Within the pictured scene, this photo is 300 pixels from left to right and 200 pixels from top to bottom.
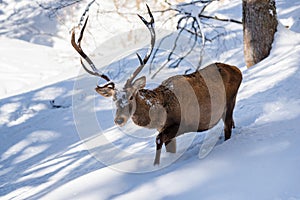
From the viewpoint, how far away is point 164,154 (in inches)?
178

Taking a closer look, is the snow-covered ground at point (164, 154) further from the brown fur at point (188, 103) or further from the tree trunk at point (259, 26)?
the brown fur at point (188, 103)

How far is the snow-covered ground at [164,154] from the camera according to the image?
343cm

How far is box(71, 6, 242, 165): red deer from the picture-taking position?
429cm

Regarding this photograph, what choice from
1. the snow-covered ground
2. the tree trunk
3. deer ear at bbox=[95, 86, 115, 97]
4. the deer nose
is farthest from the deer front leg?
the tree trunk

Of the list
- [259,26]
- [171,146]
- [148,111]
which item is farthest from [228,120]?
[259,26]

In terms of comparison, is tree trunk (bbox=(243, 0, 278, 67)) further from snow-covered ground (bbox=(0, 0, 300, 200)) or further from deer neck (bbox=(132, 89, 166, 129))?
deer neck (bbox=(132, 89, 166, 129))

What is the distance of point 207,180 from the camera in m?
3.49

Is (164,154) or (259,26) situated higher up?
(259,26)

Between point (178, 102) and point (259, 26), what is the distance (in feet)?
10.6

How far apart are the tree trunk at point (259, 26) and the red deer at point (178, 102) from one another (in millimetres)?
2641

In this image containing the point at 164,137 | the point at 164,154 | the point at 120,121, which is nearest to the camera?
the point at 120,121

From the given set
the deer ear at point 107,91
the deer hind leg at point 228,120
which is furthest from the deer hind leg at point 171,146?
the deer ear at point 107,91

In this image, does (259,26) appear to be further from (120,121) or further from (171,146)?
(120,121)

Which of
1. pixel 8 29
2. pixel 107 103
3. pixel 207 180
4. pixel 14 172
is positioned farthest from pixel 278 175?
pixel 8 29
